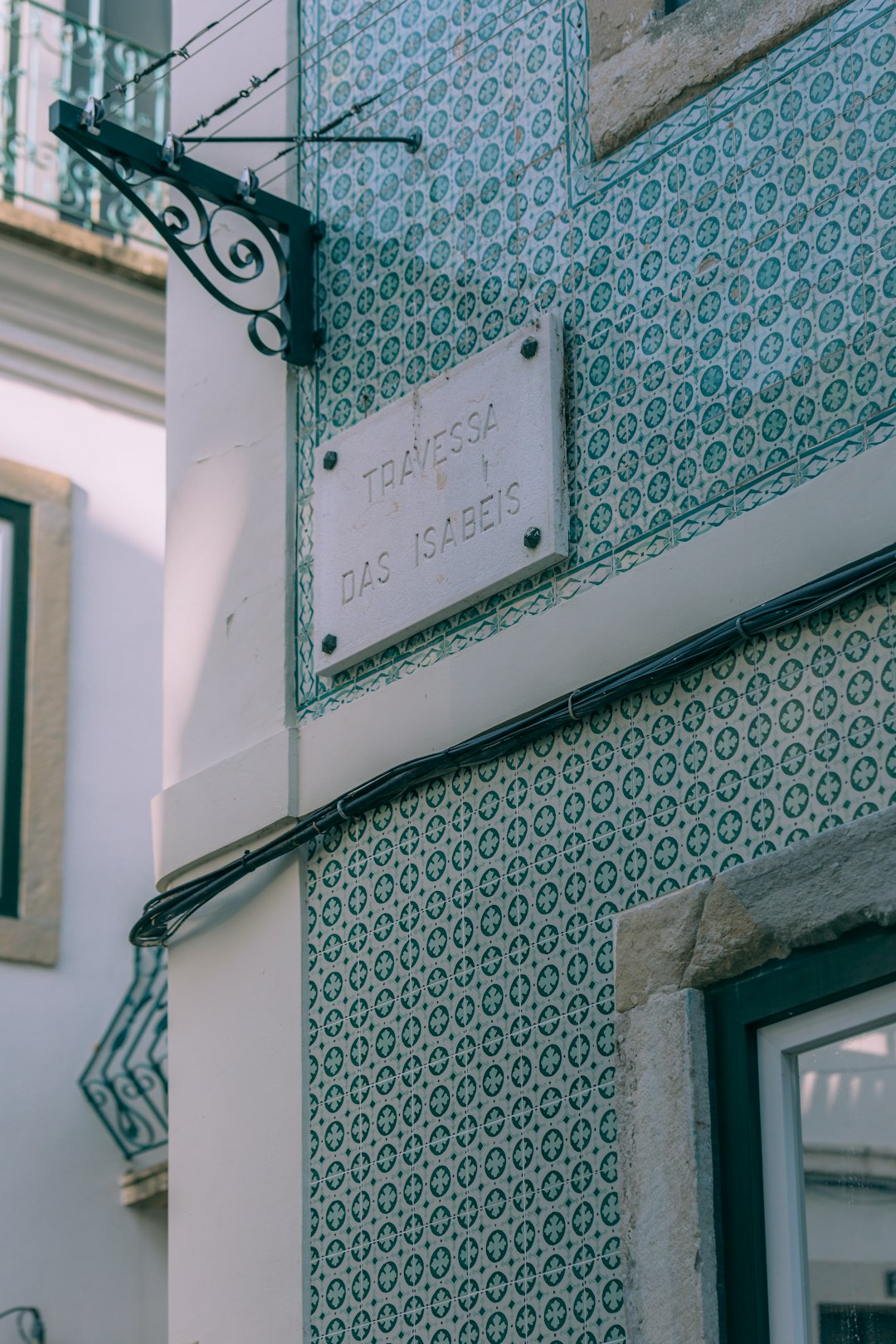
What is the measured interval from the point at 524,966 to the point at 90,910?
411cm

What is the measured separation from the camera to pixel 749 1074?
Answer: 14.5 feet

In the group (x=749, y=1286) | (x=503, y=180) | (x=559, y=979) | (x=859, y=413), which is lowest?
(x=749, y=1286)

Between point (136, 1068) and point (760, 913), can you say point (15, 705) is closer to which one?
point (136, 1068)

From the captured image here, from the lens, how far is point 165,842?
592cm

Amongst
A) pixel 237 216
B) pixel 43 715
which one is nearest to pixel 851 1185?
pixel 237 216

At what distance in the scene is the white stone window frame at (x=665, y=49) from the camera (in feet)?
16.5

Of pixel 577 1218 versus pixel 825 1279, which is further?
pixel 577 1218

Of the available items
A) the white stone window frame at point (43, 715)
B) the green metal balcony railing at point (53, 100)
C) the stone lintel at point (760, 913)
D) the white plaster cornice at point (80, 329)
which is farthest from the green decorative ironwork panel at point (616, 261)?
the green metal balcony railing at point (53, 100)

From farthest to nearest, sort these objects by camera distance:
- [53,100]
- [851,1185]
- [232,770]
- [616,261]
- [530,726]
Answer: [53,100] < [232,770] < [616,261] < [530,726] < [851,1185]

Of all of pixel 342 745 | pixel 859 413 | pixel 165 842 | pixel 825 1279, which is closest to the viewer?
pixel 825 1279

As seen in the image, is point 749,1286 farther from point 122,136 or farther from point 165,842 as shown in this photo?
point 122,136

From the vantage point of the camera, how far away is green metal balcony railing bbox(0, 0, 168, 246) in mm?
9891

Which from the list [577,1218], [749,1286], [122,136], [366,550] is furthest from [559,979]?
[122,136]

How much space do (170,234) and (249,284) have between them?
0.41 meters
